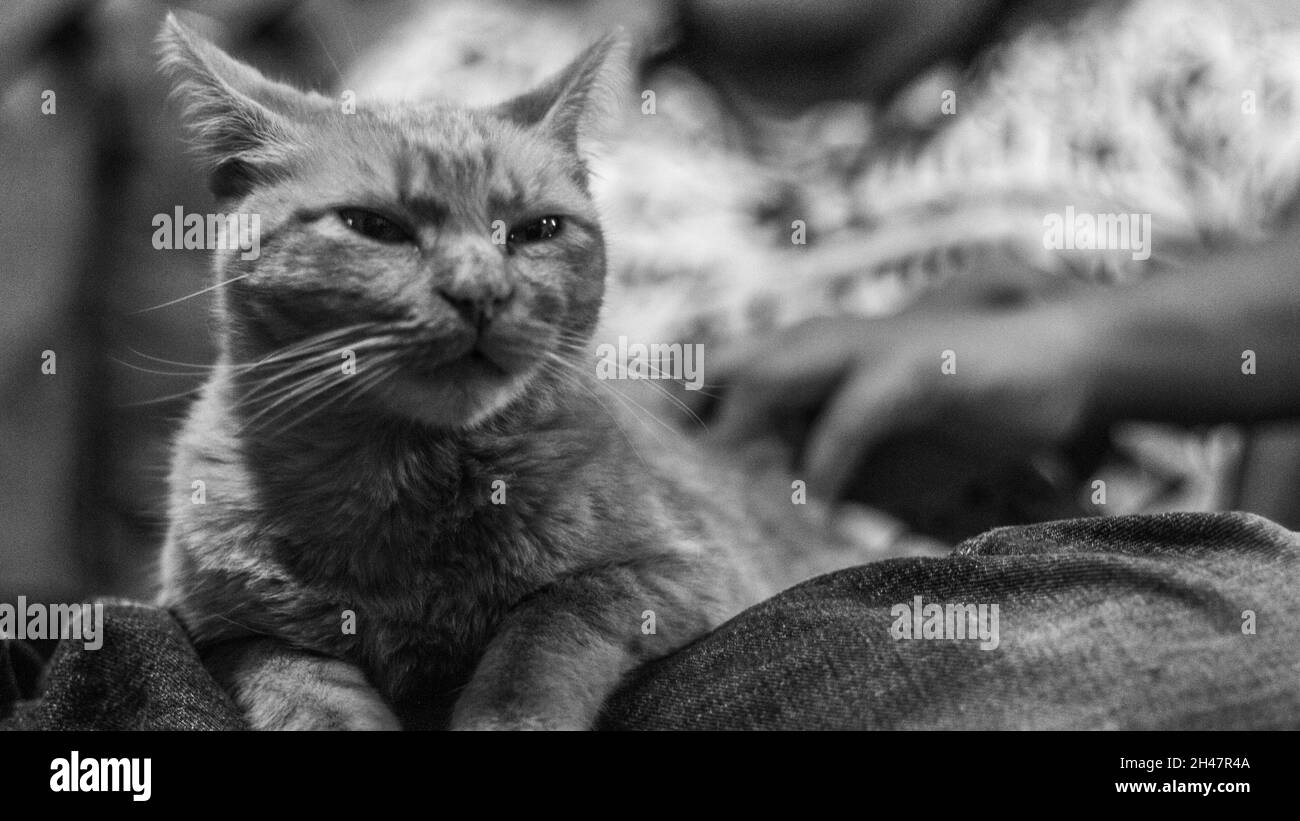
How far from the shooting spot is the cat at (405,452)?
73cm

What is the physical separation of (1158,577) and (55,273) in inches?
65.1

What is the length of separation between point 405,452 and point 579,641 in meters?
0.20

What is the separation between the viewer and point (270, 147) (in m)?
0.84

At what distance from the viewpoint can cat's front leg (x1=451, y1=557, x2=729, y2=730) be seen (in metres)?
0.65

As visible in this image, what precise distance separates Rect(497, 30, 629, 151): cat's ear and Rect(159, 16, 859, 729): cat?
5 cm

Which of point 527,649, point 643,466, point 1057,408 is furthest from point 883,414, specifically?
point 527,649

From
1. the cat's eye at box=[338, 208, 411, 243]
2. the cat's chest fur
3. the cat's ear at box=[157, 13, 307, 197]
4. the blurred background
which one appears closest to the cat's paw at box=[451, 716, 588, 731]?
the cat's chest fur

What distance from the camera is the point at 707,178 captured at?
5.59 feet
